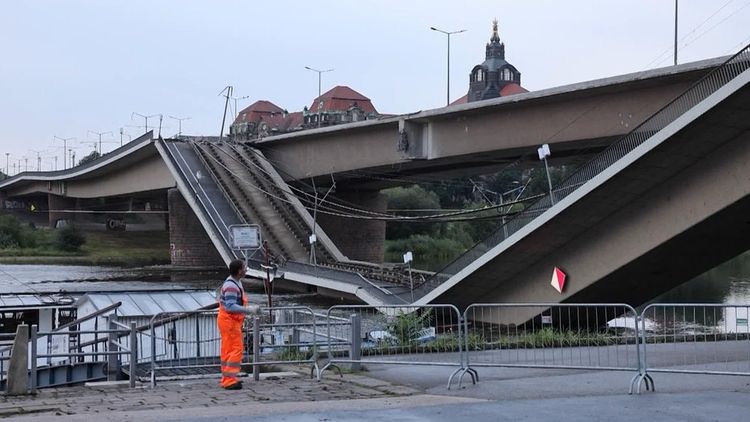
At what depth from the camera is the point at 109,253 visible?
78.4 metres

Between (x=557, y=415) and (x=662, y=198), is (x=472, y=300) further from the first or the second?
(x=557, y=415)

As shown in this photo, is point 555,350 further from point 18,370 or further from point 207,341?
point 18,370

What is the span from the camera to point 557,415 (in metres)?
10.1

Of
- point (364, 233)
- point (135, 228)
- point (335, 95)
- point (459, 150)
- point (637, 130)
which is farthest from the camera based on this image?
point (335, 95)

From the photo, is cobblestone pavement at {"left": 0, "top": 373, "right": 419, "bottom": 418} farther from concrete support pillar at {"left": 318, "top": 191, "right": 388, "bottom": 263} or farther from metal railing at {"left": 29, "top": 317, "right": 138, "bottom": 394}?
concrete support pillar at {"left": 318, "top": 191, "right": 388, "bottom": 263}

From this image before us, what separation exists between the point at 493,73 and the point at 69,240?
12495 cm

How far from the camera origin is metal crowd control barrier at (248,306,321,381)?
14352 millimetres

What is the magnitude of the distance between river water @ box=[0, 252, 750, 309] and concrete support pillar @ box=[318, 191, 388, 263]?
7858mm

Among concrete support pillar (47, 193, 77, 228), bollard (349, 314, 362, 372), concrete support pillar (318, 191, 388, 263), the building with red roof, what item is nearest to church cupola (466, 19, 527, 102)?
the building with red roof

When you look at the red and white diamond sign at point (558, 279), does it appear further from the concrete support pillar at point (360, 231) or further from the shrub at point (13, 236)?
the shrub at point (13, 236)

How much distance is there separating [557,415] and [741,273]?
48.3 metres

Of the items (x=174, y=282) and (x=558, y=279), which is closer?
(x=558, y=279)

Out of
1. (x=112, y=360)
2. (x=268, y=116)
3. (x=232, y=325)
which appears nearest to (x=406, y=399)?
(x=232, y=325)

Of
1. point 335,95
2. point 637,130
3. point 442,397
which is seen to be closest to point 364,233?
point 637,130
